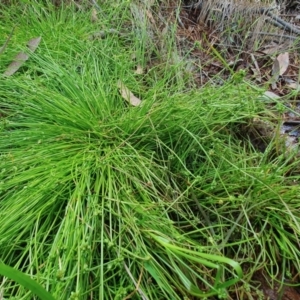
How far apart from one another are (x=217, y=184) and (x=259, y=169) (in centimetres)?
16

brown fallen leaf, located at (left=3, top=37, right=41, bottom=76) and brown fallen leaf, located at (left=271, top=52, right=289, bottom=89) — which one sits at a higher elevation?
brown fallen leaf, located at (left=3, top=37, right=41, bottom=76)

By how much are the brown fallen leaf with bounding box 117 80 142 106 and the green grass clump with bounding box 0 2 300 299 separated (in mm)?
32

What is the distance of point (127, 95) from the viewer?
70.2 inches

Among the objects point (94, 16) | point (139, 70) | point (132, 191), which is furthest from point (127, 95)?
point (94, 16)

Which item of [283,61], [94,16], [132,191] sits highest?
[94,16]

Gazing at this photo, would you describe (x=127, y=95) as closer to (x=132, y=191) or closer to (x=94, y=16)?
(x=132, y=191)

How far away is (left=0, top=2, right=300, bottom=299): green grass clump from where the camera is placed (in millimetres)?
1214

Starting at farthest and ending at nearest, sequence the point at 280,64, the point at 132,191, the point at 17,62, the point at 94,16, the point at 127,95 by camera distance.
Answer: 1. the point at 94,16
2. the point at 280,64
3. the point at 17,62
4. the point at 127,95
5. the point at 132,191

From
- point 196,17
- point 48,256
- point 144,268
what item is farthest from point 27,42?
point 144,268

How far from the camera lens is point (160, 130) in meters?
1.57

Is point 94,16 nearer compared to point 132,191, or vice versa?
point 132,191

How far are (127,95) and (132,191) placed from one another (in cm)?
53

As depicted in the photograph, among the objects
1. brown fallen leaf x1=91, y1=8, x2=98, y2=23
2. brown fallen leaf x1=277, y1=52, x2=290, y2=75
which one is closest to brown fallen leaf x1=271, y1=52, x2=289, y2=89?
brown fallen leaf x1=277, y1=52, x2=290, y2=75

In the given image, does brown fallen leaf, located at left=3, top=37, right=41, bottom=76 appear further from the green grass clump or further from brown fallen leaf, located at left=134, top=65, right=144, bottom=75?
brown fallen leaf, located at left=134, top=65, right=144, bottom=75
